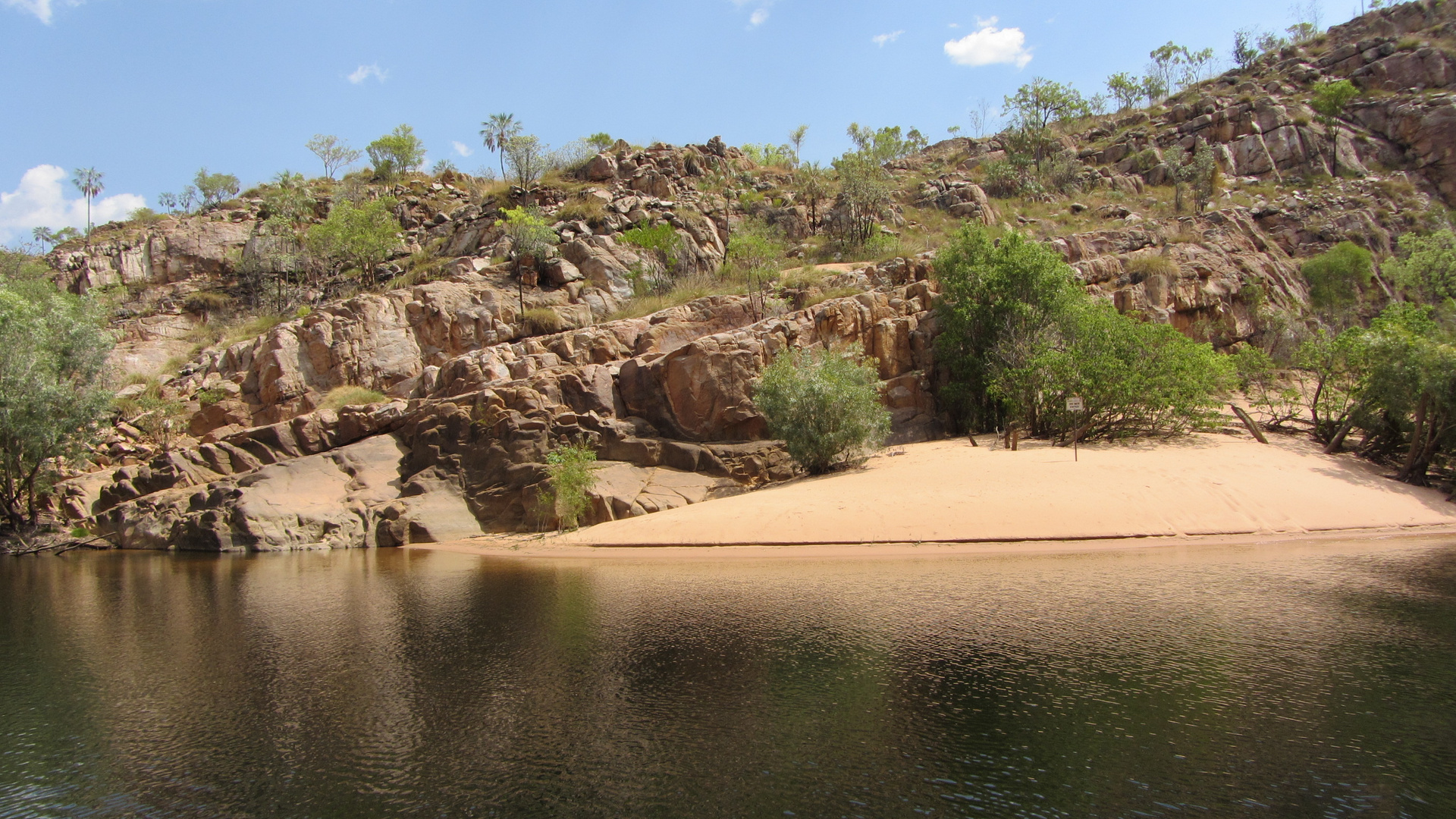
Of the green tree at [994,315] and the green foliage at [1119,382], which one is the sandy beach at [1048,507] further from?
the green tree at [994,315]

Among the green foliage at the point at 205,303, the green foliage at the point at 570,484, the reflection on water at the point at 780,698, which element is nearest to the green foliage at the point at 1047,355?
the reflection on water at the point at 780,698

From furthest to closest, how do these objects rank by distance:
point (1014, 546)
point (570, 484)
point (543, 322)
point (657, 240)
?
point (657, 240) < point (543, 322) < point (570, 484) < point (1014, 546)

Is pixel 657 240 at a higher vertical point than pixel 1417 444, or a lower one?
higher

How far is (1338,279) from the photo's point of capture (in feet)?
142

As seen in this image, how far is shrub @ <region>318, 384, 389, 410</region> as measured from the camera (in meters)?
37.2

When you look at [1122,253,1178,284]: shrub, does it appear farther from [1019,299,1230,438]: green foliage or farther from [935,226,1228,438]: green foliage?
[1019,299,1230,438]: green foliage

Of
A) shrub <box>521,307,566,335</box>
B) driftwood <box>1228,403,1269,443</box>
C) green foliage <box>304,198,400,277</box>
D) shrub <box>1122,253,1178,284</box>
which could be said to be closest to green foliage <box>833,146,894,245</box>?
shrub <box>1122,253,1178,284</box>

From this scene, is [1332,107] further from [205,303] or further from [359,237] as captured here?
[205,303]

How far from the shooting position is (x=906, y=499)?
2344cm

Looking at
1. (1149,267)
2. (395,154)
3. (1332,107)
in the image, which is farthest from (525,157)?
(1332,107)

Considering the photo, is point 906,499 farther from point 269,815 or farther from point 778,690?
point 269,815

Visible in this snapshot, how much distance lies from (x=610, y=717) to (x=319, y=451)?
28.4m

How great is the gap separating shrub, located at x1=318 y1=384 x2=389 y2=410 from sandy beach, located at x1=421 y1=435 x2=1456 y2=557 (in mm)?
13513

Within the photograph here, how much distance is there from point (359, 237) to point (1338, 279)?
197 ft
